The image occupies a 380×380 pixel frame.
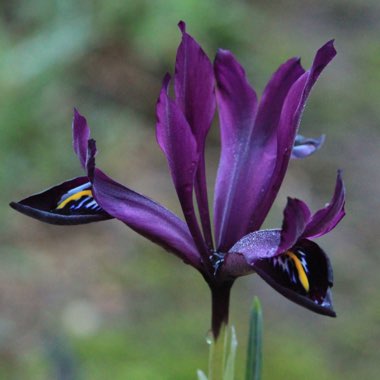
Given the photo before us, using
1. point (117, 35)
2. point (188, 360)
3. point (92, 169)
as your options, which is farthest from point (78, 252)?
point (92, 169)

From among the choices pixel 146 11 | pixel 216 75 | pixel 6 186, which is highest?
pixel 146 11

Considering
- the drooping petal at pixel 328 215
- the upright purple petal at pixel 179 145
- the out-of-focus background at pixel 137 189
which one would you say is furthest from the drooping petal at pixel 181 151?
the out-of-focus background at pixel 137 189

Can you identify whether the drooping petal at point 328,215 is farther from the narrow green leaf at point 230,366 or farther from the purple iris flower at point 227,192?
the narrow green leaf at point 230,366

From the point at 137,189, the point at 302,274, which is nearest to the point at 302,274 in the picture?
the point at 302,274

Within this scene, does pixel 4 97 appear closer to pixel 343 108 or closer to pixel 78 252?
pixel 78 252

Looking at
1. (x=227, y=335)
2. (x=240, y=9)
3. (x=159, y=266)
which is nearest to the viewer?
(x=227, y=335)

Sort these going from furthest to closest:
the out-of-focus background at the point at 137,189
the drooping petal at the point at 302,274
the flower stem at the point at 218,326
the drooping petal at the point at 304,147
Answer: the out-of-focus background at the point at 137,189
the drooping petal at the point at 304,147
the flower stem at the point at 218,326
the drooping petal at the point at 302,274

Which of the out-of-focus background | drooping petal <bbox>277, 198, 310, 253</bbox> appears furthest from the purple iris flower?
the out-of-focus background
